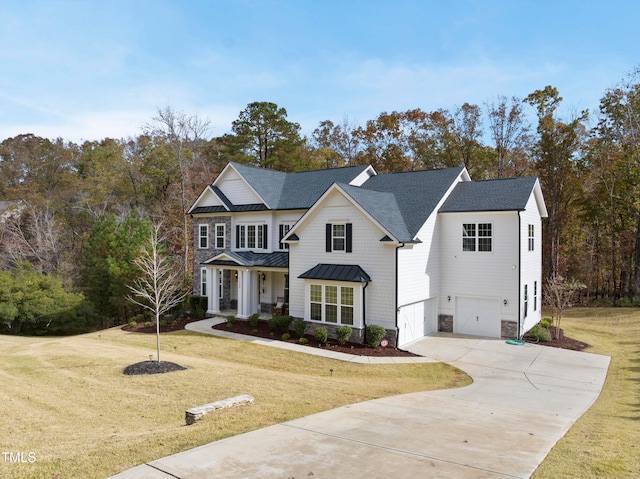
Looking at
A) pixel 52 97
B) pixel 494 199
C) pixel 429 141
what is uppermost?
pixel 429 141

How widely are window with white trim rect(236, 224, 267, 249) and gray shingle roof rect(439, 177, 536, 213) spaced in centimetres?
1025

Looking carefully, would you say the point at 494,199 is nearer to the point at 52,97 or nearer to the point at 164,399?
the point at 164,399

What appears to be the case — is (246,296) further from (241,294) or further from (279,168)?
(279,168)

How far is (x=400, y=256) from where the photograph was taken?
1894 centimetres

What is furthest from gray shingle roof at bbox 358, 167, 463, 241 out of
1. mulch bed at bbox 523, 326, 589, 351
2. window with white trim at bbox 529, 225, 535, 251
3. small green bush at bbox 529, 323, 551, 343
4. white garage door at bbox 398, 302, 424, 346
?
mulch bed at bbox 523, 326, 589, 351

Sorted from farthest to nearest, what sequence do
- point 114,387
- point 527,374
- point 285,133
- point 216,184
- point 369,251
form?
1. point 285,133
2. point 216,184
3. point 369,251
4. point 527,374
5. point 114,387

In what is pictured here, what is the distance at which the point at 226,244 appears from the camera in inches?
1072

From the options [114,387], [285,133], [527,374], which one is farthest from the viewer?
[285,133]

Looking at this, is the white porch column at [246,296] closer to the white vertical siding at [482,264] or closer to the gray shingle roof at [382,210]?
the gray shingle roof at [382,210]

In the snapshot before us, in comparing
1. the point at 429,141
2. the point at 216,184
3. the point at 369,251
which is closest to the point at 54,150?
the point at 216,184

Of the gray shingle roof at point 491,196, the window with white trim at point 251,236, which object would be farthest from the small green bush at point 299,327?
the gray shingle roof at point 491,196

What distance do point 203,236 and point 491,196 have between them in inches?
685

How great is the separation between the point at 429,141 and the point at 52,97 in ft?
97.8

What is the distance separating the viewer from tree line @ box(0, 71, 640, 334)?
32094mm
